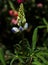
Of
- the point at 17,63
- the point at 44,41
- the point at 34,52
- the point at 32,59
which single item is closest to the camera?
the point at 34,52

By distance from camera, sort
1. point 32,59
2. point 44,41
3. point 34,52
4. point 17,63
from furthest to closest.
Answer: point 44,41 → point 17,63 → point 32,59 → point 34,52

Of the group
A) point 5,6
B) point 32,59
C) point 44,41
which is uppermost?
point 5,6

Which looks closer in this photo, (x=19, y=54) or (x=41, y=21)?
(x=19, y=54)

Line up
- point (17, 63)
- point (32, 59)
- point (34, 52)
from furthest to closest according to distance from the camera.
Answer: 1. point (17, 63)
2. point (32, 59)
3. point (34, 52)

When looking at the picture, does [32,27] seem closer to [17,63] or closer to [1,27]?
[1,27]

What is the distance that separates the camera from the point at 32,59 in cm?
219

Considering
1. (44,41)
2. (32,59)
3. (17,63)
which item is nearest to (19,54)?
(32,59)

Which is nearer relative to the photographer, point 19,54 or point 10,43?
point 19,54

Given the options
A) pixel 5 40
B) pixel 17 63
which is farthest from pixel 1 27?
pixel 17 63

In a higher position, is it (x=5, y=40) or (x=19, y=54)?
(x=5, y=40)

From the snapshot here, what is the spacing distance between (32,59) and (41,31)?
1.24 metres

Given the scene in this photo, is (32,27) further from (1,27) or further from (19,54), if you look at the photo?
(19,54)

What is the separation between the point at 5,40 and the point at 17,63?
620 millimetres

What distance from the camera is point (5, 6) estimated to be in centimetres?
334
